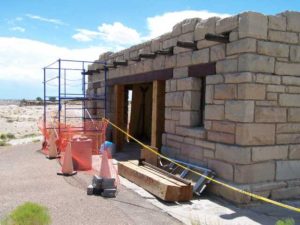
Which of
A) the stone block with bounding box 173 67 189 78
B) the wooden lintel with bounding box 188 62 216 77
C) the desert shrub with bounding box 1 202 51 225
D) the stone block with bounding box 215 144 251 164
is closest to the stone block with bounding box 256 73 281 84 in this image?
the wooden lintel with bounding box 188 62 216 77

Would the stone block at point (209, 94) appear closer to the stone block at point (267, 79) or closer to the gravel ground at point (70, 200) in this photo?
the stone block at point (267, 79)

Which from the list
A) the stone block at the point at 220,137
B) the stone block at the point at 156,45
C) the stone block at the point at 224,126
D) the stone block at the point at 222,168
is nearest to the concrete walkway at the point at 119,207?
the stone block at the point at 222,168

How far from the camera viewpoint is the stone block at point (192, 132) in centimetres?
856

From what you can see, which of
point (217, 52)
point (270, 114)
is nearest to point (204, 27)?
point (217, 52)

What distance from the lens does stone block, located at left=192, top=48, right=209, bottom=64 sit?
847cm

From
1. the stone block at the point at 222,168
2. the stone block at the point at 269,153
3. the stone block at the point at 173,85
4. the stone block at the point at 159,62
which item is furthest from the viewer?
the stone block at the point at 159,62

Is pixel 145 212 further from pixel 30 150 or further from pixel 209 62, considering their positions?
pixel 30 150

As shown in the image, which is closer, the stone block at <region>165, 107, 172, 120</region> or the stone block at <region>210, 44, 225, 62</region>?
the stone block at <region>210, 44, 225, 62</region>

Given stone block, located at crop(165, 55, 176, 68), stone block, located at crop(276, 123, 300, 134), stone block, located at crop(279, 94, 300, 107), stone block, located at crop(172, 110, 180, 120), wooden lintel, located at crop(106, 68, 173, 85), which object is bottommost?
stone block, located at crop(276, 123, 300, 134)

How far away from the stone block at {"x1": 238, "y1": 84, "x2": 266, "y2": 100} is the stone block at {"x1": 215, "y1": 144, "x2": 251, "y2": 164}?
3.25 ft

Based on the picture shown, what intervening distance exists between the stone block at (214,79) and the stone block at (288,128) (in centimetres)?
149

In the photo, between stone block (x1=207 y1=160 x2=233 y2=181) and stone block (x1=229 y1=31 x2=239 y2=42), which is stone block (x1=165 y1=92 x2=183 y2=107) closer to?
stone block (x1=207 y1=160 x2=233 y2=181)

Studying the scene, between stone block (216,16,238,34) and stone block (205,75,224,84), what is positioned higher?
stone block (216,16,238,34)

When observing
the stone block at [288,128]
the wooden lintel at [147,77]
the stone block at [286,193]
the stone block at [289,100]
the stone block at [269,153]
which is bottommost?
the stone block at [286,193]
